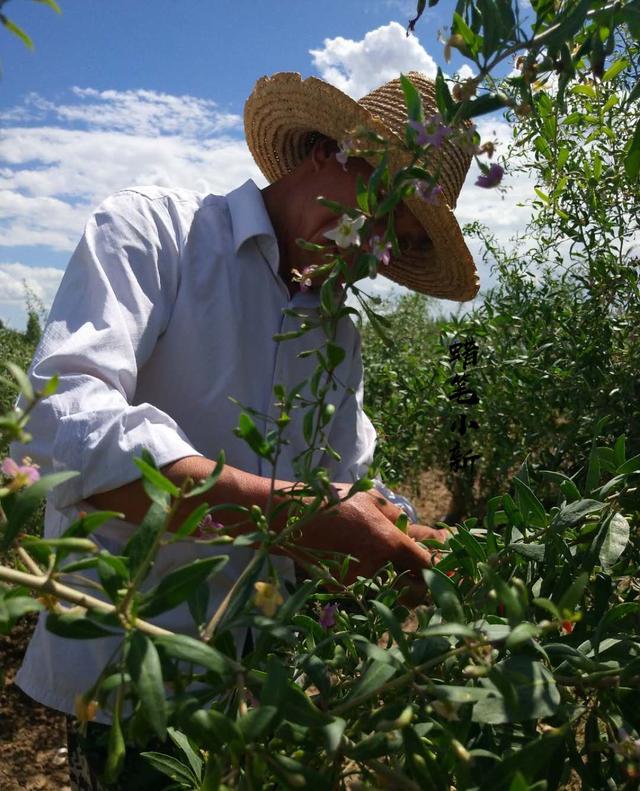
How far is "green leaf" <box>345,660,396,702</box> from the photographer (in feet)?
1.78

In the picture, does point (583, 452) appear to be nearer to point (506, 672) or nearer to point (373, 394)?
point (506, 672)

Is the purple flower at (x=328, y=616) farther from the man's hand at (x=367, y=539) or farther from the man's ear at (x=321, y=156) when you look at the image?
the man's ear at (x=321, y=156)

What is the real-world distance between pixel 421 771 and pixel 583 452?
5.17 feet

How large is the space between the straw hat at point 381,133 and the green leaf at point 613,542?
2.17 feet

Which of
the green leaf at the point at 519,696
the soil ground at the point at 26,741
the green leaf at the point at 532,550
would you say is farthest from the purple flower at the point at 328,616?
the soil ground at the point at 26,741

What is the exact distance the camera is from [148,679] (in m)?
0.47

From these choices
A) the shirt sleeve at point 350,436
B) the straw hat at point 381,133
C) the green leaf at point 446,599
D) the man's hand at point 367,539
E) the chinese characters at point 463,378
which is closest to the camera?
the green leaf at point 446,599

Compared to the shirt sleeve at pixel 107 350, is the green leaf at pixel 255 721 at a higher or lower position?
lower

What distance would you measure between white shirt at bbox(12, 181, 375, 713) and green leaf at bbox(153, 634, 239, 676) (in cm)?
60

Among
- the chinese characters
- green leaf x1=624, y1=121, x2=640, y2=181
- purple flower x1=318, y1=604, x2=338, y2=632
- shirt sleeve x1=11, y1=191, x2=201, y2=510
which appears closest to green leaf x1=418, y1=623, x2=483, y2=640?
purple flower x1=318, y1=604, x2=338, y2=632

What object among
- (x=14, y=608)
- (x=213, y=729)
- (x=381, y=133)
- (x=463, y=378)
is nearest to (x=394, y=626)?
(x=213, y=729)

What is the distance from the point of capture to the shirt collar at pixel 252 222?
1658mm

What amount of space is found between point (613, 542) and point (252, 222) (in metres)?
1.15

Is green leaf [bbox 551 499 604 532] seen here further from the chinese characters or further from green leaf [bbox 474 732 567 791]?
the chinese characters
